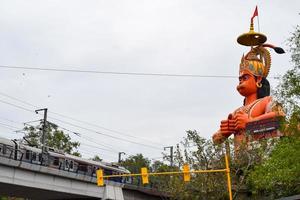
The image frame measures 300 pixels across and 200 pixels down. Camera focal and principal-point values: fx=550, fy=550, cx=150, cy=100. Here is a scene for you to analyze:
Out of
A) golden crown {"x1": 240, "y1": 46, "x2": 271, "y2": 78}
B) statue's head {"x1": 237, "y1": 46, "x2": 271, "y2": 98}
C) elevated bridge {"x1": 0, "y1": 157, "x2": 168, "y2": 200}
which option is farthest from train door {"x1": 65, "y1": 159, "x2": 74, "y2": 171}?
golden crown {"x1": 240, "y1": 46, "x2": 271, "y2": 78}

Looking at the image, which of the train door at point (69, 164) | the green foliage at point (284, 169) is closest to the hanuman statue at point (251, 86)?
the train door at point (69, 164)

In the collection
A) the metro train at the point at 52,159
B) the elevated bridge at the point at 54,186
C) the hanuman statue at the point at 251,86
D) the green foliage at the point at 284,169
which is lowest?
the green foliage at the point at 284,169

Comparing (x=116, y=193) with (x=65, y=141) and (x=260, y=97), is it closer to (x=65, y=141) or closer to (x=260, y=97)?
(x=260, y=97)

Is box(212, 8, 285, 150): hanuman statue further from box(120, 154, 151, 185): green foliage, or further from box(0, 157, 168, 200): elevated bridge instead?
box(120, 154, 151, 185): green foliage

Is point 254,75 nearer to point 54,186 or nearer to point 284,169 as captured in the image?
point 54,186

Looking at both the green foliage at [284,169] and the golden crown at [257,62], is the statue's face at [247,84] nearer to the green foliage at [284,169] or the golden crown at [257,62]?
the golden crown at [257,62]

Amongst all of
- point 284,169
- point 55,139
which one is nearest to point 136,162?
point 55,139

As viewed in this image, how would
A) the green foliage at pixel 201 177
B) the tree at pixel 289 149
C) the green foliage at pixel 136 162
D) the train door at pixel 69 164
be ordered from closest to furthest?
1. the tree at pixel 289 149
2. the green foliage at pixel 201 177
3. the train door at pixel 69 164
4. the green foliage at pixel 136 162

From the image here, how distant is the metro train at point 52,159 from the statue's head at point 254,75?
1294 centimetres

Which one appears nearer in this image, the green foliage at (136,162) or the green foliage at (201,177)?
the green foliage at (201,177)

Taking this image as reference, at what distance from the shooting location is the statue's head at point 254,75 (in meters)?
45.3

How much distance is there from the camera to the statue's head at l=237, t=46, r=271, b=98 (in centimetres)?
4534

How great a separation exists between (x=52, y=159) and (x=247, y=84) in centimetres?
1688

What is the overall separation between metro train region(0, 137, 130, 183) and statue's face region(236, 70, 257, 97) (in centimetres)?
1260
